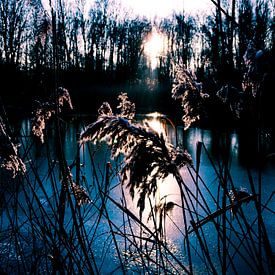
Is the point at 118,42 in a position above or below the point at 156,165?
above

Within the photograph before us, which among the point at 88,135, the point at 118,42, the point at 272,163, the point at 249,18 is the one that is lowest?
the point at 272,163

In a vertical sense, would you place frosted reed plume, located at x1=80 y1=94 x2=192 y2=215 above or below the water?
above

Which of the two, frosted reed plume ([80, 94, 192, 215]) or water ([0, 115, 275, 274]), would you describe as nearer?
frosted reed plume ([80, 94, 192, 215])

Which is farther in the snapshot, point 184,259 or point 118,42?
point 118,42

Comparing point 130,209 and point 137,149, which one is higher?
point 137,149

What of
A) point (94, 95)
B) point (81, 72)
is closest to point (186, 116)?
point (94, 95)

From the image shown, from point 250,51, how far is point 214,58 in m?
1.11

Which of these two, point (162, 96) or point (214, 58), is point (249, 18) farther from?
point (162, 96)

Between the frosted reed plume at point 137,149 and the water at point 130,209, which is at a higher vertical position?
the frosted reed plume at point 137,149

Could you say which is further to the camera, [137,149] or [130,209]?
[130,209]

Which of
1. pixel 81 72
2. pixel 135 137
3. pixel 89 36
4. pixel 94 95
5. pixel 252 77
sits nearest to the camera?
pixel 135 137

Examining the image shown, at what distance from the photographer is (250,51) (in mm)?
1539

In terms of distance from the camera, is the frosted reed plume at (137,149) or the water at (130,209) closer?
the frosted reed plume at (137,149)

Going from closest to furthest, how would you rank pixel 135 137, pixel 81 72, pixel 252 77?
pixel 135 137 → pixel 252 77 → pixel 81 72
